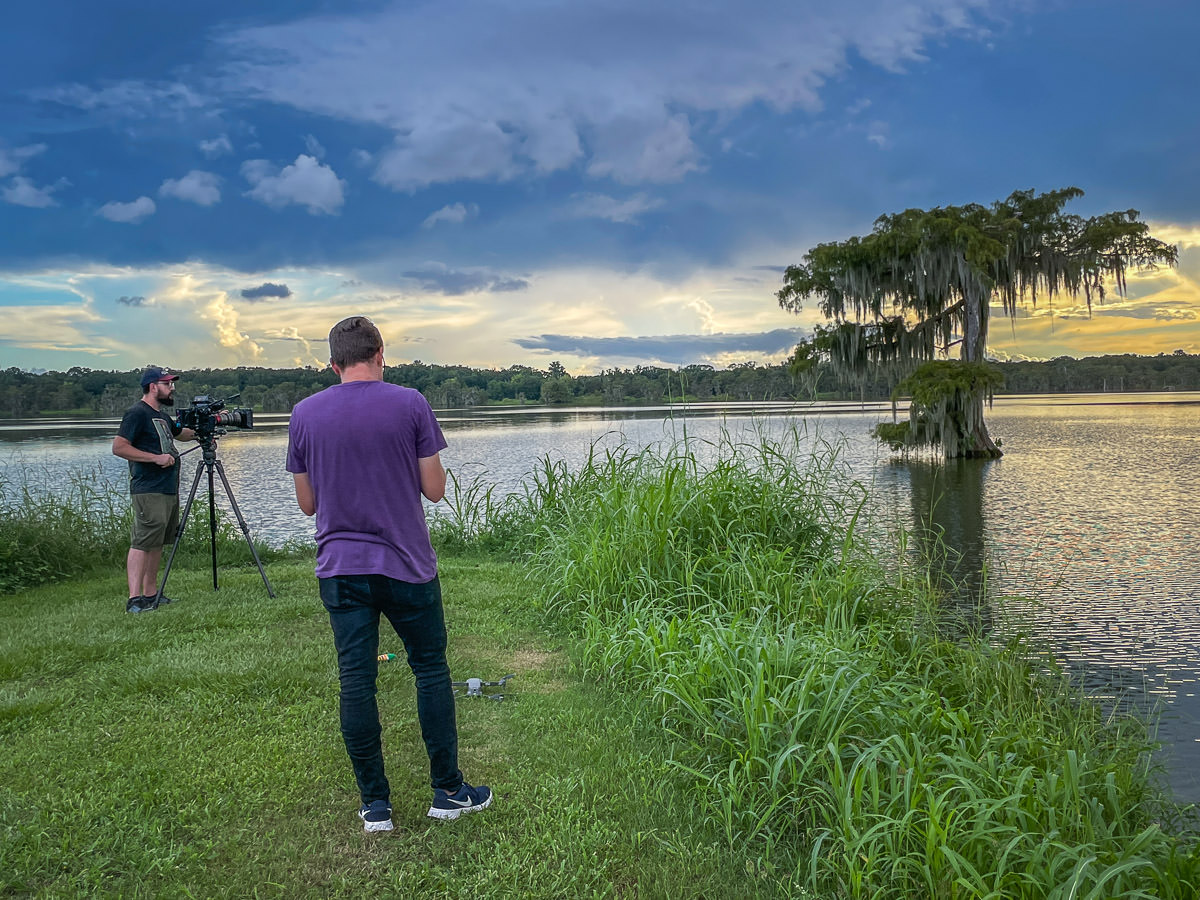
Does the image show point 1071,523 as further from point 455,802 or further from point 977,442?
point 455,802

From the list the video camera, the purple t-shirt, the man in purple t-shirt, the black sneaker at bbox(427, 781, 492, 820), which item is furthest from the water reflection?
the video camera

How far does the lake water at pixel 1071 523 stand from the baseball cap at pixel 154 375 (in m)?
5.37

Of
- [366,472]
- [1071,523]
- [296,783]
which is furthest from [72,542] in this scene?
[1071,523]

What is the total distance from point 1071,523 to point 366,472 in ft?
43.6

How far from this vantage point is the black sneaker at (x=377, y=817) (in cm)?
318

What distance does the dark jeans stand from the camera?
3.00 meters

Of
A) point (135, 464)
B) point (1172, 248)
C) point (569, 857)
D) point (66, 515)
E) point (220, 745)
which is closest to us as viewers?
point (569, 857)

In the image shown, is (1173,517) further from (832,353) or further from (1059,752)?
(832,353)

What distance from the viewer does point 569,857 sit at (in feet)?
9.88

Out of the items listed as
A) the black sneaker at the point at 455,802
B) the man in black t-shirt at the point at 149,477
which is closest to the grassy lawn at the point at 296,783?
the black sneaker at the point at 455,802

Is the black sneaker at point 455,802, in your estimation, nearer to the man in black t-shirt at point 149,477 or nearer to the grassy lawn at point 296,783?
the grassy lawn at point 296,783

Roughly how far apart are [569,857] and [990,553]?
30.5 ft

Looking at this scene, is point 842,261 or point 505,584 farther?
point 842,261

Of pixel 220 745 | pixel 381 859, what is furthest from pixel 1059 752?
pixel 220 745
